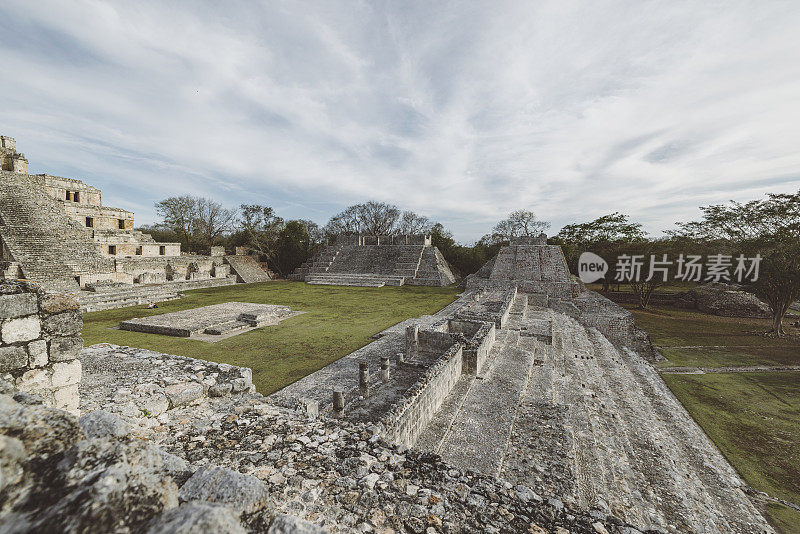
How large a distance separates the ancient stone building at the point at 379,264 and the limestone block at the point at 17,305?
23798mm

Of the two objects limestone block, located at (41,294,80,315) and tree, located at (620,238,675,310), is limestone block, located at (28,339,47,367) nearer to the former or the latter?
limestone block, located at (41,294,80,315)

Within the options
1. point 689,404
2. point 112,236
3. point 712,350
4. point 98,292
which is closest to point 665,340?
point 712,350

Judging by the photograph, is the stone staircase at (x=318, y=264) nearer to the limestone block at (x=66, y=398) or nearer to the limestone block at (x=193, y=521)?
the limestone block at (x=66, y=398)

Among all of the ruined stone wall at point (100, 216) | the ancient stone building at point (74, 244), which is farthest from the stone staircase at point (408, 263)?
the ruined stone wall at point (100, 216)

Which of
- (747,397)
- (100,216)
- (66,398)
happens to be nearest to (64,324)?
(66,398)

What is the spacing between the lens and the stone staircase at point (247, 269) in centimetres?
2938

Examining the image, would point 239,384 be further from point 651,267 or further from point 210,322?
point 651,267

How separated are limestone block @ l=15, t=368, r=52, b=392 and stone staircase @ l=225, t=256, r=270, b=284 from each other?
27.8m

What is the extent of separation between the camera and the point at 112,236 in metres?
21.9

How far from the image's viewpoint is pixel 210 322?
1218 cm

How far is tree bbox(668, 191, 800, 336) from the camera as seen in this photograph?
56.3ft

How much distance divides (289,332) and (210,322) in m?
3.16

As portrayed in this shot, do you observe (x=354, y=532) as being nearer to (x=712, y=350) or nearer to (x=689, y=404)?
(x=689, y=404)

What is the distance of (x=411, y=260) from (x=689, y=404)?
24324 mm
